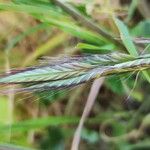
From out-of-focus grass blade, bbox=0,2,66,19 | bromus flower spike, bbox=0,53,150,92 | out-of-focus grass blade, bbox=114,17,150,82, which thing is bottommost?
bromus flower spike, bbox=0,53,150,92

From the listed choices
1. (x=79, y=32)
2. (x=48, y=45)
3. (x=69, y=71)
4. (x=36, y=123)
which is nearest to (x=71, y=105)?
(x=48, y=45)

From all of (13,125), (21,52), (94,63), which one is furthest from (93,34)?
(21,52)

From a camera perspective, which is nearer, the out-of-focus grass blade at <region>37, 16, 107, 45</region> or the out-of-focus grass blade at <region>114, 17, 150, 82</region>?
the out-of-focus grass blade at <region>114, 17, 150, 82</region>

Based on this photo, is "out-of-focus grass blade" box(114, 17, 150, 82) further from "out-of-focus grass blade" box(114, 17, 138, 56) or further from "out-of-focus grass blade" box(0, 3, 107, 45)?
"out-of-focus grass blade" box(0, 3, 107, 45)

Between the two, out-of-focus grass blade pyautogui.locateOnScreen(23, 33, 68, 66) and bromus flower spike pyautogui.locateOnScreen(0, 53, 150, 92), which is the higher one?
out-of-focus grass blade pyautogui.locateOnScreen(23, 33, 68, 66)

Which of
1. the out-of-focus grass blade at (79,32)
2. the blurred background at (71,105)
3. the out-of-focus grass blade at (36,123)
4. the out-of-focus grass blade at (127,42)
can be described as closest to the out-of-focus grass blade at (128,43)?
the out-of-focus grass blade at (127,42)

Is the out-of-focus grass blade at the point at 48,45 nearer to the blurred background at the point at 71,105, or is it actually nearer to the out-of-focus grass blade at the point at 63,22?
the blurred background at the point at 71,105

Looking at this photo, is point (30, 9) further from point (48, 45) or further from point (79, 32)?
point (48, 45)

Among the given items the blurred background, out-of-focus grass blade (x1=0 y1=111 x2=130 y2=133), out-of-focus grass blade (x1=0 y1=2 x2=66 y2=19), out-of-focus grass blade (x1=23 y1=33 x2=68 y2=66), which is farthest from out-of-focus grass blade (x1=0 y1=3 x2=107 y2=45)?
out-of-focus grass blade (x1=23 y1=33 x2=68 y2=66)
